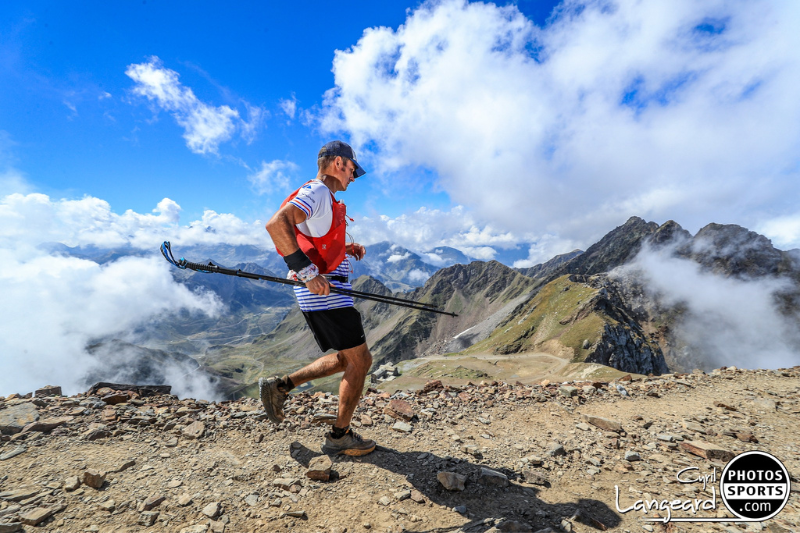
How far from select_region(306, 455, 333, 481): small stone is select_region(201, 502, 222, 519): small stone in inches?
44.5

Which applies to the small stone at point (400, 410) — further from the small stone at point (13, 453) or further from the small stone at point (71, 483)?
the small stone at point (13, 453)

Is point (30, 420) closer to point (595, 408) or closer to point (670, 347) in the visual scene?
point (595, 408)

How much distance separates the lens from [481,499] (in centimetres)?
441

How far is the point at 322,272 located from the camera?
5.31 m

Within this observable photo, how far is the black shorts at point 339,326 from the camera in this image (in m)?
5.13

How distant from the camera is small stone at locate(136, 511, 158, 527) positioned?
3.63 meters

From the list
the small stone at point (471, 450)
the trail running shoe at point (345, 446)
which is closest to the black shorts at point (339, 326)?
Answer: the trail running shoe at point (345, 446)

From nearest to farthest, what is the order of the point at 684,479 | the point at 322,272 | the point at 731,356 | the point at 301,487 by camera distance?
the point at 301,487, the point at 684,479, the point at 322,272, the point at 731,356

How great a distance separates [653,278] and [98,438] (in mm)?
246720

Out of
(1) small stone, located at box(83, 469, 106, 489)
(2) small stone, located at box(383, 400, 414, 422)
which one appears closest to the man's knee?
(2) small stone, located at box(383, 400, 414, 422)

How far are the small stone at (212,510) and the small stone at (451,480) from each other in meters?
2.85

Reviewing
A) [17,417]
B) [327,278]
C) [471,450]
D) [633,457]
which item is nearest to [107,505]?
[17,417]

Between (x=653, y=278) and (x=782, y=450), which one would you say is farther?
(x=653, y=278)

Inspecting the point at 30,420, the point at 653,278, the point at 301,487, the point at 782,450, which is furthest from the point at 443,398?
the point at 653,278
